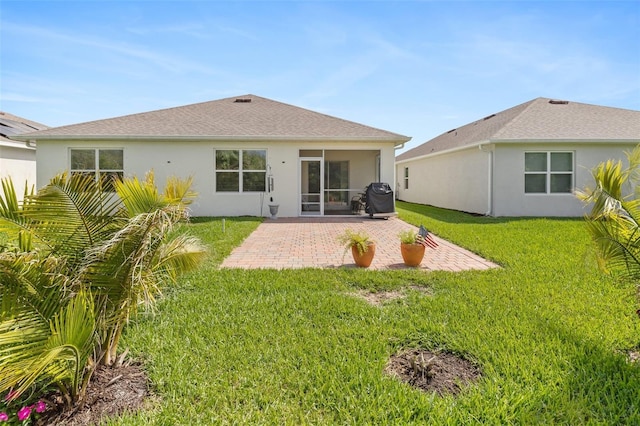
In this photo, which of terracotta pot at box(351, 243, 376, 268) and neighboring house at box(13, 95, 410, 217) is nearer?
terracotta pot at box(351, 243, 376, 268)

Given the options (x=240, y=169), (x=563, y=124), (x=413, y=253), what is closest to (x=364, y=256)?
(x=413, y=253)

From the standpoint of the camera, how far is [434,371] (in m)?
3.26

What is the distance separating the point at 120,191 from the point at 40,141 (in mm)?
15444

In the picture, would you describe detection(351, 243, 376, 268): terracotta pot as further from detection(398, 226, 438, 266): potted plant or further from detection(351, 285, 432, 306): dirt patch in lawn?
detection(351, 285, 432, 306): dirt patch in lawn

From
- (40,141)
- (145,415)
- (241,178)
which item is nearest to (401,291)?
(145,415)

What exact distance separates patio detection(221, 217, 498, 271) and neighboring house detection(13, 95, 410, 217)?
329 cm

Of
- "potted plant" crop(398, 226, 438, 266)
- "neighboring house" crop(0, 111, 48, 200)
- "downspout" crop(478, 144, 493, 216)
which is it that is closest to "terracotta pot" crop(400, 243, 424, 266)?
"potted plant" crop(398, 226, 438, 266)

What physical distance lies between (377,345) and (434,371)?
634 mm

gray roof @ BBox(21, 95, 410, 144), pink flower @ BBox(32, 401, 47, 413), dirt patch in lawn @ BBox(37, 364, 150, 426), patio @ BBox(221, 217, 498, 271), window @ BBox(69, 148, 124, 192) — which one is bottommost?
dirt patch in lawn @ BBox(37, 364, 150, 426)

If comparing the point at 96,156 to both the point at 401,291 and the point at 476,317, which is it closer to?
the point at 401,291

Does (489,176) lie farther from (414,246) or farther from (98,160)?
(98,160)

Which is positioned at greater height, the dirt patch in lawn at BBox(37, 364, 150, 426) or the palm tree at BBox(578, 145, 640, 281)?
the palm tree at BBox(578, 145, 640, 281)

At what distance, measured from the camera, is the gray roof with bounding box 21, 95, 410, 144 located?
14.7m

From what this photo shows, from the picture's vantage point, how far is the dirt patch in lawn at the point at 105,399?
2644 mm
